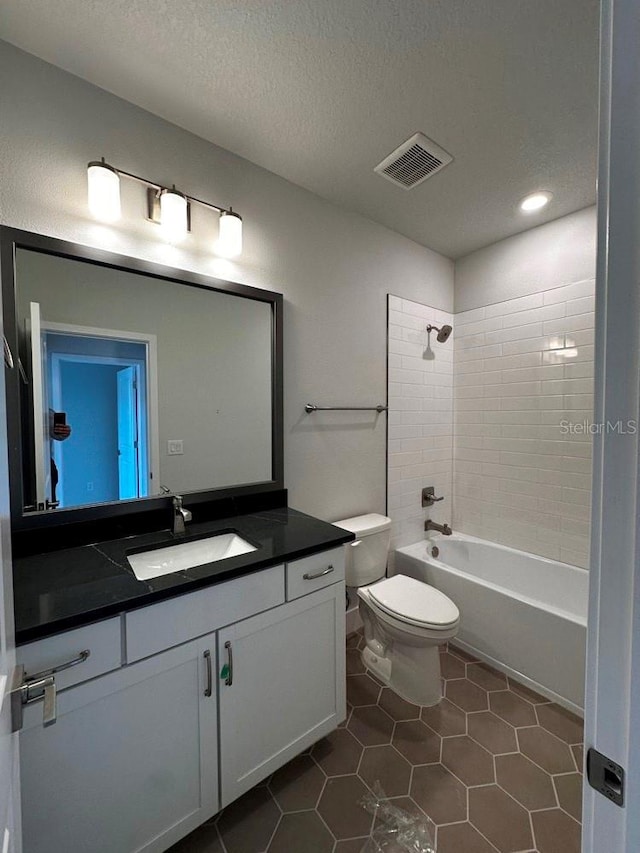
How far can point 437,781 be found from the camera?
1361 mm

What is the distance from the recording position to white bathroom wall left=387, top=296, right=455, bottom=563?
2.41 metres

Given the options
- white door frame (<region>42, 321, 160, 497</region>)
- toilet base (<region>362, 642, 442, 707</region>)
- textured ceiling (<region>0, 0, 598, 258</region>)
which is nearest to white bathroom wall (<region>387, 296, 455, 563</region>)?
toilet base (<region>362, 642, 442, 707</region>)

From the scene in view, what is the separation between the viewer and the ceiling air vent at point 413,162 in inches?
63.2

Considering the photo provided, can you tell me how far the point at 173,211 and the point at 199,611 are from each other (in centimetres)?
146

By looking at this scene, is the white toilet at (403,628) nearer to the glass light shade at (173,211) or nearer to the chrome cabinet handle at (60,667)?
the chrome cabinet handle at (60,667)

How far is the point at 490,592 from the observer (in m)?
1.99

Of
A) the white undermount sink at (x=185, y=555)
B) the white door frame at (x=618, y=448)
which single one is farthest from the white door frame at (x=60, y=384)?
the white door frame at (x=618, y=448)

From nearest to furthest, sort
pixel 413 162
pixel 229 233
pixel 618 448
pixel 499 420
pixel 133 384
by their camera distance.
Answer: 1. pixel 618 448
2. pixel 133 384
3. pixel 229 233
4. pixel 413 162
5. pixel 499 420

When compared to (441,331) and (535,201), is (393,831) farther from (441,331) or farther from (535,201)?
(535,201)

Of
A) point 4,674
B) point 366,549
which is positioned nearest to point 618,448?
point 4,674

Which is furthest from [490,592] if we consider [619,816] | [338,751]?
[619,816]

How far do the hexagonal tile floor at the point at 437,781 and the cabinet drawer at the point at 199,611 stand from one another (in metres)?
0.72

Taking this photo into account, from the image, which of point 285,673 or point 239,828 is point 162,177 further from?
point 239,828

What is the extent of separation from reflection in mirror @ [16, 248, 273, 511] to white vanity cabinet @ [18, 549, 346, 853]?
0.60 meters
